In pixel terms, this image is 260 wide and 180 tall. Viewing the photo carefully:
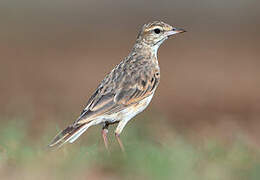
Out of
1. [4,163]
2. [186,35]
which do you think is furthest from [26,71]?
[4,163]

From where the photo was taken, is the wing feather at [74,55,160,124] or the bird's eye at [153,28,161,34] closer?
the wing feather at [74,55,160,124]

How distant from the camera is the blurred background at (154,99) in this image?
19.8 ft

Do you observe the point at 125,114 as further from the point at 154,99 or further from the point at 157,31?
the point at 154,99

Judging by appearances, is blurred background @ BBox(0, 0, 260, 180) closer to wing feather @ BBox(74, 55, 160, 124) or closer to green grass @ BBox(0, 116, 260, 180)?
green grass @ BBox(0, 116, 260, 180)

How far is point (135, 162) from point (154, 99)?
→ 37.3 ft

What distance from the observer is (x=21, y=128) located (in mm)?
8078

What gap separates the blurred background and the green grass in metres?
0.01

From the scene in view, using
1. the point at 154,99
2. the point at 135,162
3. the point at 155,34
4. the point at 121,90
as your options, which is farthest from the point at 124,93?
the point at 154,99

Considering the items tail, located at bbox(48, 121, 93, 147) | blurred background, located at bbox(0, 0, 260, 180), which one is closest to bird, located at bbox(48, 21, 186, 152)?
tail, located at bbox(48, 121, 93, 147)

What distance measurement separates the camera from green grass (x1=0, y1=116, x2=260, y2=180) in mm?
5570

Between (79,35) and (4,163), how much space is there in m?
21.2

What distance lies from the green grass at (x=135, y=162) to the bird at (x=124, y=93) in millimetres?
291

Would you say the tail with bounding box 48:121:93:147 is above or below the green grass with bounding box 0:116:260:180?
above

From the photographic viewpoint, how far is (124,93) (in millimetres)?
7938
